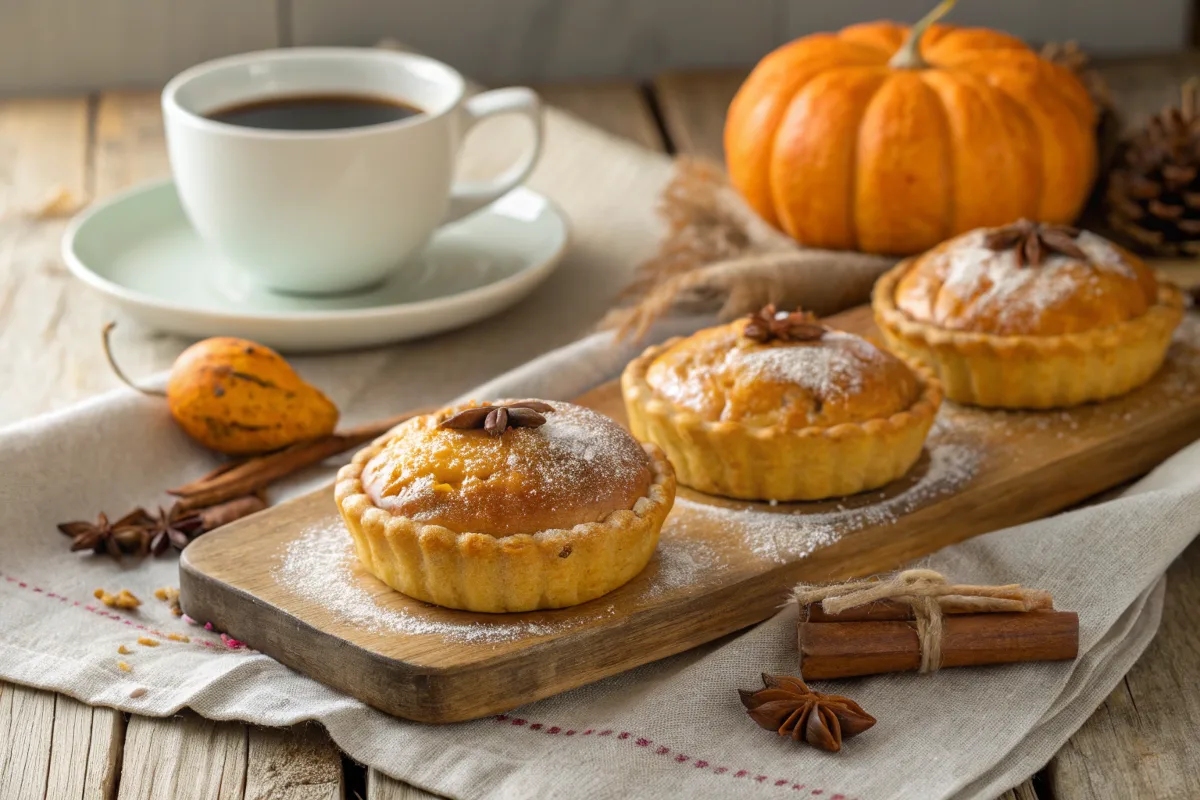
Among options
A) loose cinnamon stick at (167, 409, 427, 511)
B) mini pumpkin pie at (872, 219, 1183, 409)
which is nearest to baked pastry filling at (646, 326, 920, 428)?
mini pumpkin pie at (872, 219, 1183, 409)

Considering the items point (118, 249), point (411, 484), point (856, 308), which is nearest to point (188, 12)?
point (118, 249)

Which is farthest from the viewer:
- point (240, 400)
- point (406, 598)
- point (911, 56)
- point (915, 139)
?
point (911, 56)

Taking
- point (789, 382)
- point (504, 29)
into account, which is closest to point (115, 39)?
point (504, 29)

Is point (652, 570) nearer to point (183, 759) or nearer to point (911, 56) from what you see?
point (183, 759)

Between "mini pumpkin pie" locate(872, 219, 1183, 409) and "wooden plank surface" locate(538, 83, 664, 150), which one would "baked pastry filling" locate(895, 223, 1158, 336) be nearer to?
"mini pumpkin pie" locate(872, 219, 1183, 409)

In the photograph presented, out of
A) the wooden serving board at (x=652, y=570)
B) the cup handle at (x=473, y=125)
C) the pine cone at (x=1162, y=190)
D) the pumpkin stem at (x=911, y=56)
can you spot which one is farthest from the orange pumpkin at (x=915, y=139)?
the wooden serving board at (x=652, y=570)

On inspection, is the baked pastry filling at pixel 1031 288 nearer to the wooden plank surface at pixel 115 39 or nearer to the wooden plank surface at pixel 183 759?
the wooden plank surface at pixel 183 759
